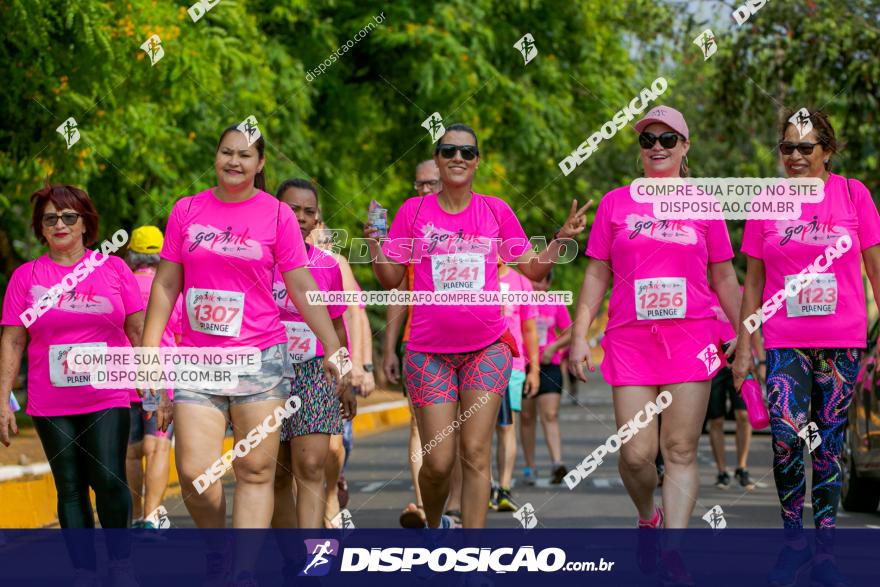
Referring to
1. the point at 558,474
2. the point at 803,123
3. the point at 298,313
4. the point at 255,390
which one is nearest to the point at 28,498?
the point at 298,313

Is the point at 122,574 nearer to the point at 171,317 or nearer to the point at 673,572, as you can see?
the point at 673,572

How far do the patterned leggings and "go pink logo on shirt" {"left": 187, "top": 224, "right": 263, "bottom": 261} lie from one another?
2.48 metres

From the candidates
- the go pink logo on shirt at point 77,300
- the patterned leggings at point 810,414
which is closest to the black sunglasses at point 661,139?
the patterned leggings at point 810,414

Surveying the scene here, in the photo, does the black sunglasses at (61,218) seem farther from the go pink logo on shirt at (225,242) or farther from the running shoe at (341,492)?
the running shoe at (341,492)

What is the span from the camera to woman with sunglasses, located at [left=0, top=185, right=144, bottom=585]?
8070 mm

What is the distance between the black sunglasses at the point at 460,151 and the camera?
824 cm

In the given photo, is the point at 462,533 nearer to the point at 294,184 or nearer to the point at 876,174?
the point at 294,184

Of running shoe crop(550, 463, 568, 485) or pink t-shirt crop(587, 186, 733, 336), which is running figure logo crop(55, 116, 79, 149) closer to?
running shoe crop(550, 463, 568, 485)

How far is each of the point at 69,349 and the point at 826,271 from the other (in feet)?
11.3

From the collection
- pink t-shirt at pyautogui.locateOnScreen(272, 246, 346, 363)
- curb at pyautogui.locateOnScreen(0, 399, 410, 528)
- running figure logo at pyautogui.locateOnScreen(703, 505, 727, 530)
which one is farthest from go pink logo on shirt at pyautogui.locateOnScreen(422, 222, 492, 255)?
curb at pyautogui.locateOnScreen(0, 399, 410, 528)

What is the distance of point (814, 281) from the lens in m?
8.05

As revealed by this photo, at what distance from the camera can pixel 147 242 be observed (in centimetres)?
1103

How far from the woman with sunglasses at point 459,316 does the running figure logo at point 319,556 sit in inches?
23.0

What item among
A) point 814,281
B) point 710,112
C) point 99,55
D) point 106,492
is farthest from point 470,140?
point 710,112
